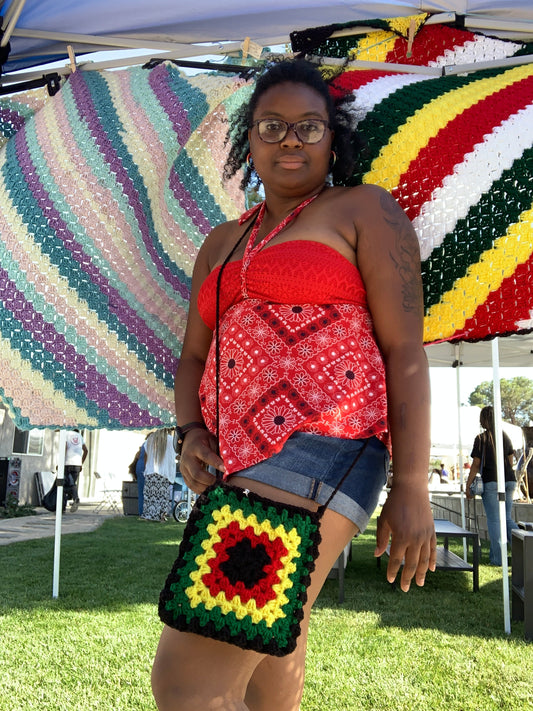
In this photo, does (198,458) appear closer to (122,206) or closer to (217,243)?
(217,243)

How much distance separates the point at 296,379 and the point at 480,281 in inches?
24.7

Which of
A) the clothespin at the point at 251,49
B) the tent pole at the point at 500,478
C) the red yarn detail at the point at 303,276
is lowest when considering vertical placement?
the tent pole at the point at 500,478


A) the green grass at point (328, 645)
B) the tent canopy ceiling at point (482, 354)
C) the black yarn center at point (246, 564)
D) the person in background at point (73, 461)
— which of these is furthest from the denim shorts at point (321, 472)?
the person in background at point (73, 461)

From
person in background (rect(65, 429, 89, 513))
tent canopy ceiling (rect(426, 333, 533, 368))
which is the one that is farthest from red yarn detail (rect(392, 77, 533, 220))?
person in background (rect(65, 429, 89, 513))

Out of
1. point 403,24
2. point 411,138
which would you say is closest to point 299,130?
point 411,138

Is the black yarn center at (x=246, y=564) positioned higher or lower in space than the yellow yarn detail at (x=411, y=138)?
lower

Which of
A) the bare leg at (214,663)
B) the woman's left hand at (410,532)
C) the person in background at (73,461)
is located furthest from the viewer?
the person in background at (73,461)

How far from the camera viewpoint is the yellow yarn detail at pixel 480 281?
158 cm

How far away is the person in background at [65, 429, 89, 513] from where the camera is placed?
11891 mm

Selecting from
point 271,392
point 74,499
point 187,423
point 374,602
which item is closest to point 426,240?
point 271,392

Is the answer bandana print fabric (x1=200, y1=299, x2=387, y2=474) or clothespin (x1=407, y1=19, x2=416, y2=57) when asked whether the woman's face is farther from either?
clothespin (x1=407, y1=19, x2=416, y2=57)

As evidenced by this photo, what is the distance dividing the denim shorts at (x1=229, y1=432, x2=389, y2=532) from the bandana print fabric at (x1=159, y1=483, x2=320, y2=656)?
5 centimetres

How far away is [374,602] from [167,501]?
685cm

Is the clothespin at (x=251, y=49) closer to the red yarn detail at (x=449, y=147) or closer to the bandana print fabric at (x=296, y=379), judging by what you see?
the red yarn detail at (x=449, y=147)
